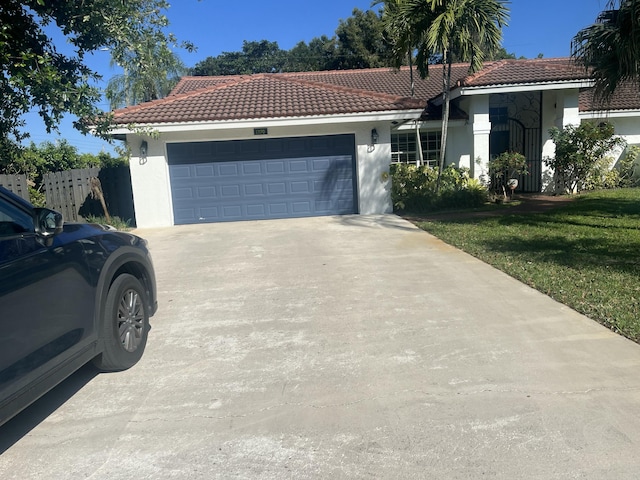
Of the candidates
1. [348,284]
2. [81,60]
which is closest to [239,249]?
[348,284]

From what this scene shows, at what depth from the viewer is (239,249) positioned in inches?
387

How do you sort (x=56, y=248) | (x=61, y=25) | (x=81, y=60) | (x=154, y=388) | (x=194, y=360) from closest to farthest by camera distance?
(x=56, y=248)
(x=154, y=388)
(x=194, y=360)
(x=61, y=25)
(x=81, y=60)

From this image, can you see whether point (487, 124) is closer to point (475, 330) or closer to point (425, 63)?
point (425, 63)

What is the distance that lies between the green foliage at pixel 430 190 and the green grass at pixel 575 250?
1854 millimetres

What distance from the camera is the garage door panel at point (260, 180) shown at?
13773 mm

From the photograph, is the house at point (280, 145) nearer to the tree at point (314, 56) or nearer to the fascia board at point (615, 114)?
the fascia board at point (615, 114)

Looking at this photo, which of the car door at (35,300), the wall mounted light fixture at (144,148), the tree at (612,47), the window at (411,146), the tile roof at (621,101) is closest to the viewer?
the car door at (35,300)

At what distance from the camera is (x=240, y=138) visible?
13.6m

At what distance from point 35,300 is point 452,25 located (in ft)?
38.6

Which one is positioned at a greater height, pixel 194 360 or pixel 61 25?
pixel 61 25

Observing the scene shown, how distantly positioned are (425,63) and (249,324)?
10.5m

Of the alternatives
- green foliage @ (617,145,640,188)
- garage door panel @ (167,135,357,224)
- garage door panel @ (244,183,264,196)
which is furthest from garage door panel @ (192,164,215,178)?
green foliage @ (617,145,640,188)

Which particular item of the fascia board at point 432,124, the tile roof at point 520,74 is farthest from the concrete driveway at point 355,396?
the fascia board at point 432,124

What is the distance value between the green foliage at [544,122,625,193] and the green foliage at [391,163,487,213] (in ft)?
8.95
